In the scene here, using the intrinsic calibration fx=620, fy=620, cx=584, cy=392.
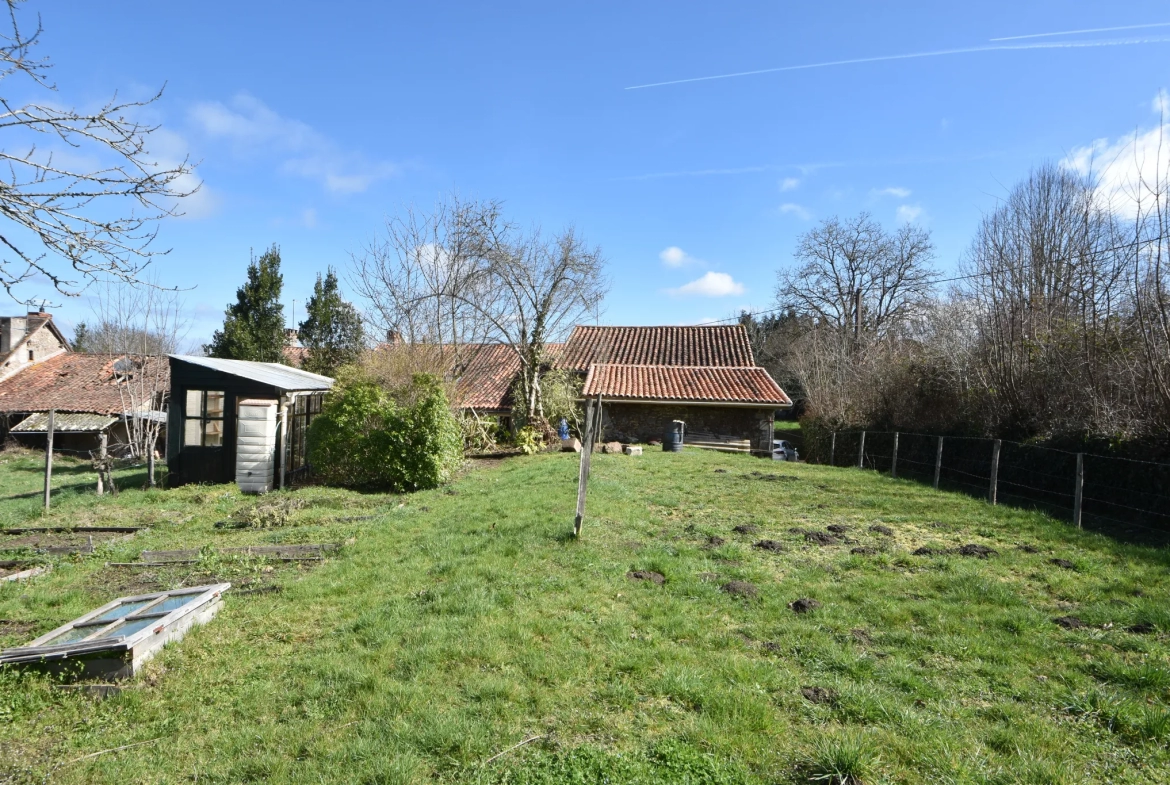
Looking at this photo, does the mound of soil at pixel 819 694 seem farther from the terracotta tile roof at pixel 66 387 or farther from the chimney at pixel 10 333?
the chimney at pixel 10 333

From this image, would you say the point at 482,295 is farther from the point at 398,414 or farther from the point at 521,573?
the point at 521,573

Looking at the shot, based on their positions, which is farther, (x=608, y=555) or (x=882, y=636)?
(x=608, y=555)

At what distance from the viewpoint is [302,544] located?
8.27m

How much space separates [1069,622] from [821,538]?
9.75 feet

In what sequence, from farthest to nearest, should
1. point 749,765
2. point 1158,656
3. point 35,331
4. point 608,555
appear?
point 35,331 < point 608,555 < point 1158,656 < point 749,765

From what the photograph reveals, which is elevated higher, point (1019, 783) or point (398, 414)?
point (398, 414)

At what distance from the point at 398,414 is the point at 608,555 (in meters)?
7.83

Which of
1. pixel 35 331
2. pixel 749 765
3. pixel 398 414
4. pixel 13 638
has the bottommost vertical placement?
pixel 13 638

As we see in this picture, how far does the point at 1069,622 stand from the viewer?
5117 millimetres

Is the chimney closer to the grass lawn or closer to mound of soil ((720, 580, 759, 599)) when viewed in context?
the grass lawn

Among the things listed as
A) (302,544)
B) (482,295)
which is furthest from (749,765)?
(482,295)

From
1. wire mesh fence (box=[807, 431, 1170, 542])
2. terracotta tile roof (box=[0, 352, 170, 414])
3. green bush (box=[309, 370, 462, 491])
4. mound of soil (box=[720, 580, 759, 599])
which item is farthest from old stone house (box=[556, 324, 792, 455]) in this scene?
terracotta tile roof (box=[0, 352, 170, 414])

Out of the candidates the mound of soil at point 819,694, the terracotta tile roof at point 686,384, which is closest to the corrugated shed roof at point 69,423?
the terracotta tile roof at point 686,384

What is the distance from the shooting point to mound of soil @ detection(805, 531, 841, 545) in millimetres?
7809
